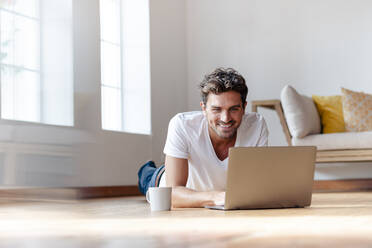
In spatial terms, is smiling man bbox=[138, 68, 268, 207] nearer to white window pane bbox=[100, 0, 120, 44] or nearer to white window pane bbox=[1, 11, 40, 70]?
white window pane bbox=[1, 11, 40, 70]

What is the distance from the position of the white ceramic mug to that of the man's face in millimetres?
359

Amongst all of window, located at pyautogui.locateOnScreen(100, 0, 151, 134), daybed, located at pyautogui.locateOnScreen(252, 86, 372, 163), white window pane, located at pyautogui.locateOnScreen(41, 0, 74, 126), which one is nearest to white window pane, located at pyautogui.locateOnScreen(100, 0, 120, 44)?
window, located at pyautogui.locateOnScreen(100, 0, 151, 134)

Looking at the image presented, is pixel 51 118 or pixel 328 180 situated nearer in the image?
pixel 51 118

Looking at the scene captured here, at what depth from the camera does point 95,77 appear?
177 inches

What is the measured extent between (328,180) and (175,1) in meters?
2.42

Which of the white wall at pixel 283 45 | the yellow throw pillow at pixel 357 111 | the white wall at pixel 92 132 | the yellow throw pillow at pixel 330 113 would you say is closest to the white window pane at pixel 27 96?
the white wall at pixel 92 132

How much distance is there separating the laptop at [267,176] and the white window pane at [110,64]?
2.95 metres

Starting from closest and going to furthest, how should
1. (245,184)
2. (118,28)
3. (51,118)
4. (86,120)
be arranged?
1. (245,184)
2. (51,118)
3. (86,120)
4. (118,28)

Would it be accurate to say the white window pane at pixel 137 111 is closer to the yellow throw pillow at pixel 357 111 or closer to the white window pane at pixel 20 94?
the white window pane at pixel 20 94

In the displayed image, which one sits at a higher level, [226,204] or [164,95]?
Answer: [164,95]

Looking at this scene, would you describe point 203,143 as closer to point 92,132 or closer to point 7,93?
point 7,93

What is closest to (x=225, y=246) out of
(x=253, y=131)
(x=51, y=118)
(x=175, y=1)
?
(x=253, y=131)

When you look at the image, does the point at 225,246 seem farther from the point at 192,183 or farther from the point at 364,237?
the point at 192,183

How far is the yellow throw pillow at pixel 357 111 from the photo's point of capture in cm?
477
